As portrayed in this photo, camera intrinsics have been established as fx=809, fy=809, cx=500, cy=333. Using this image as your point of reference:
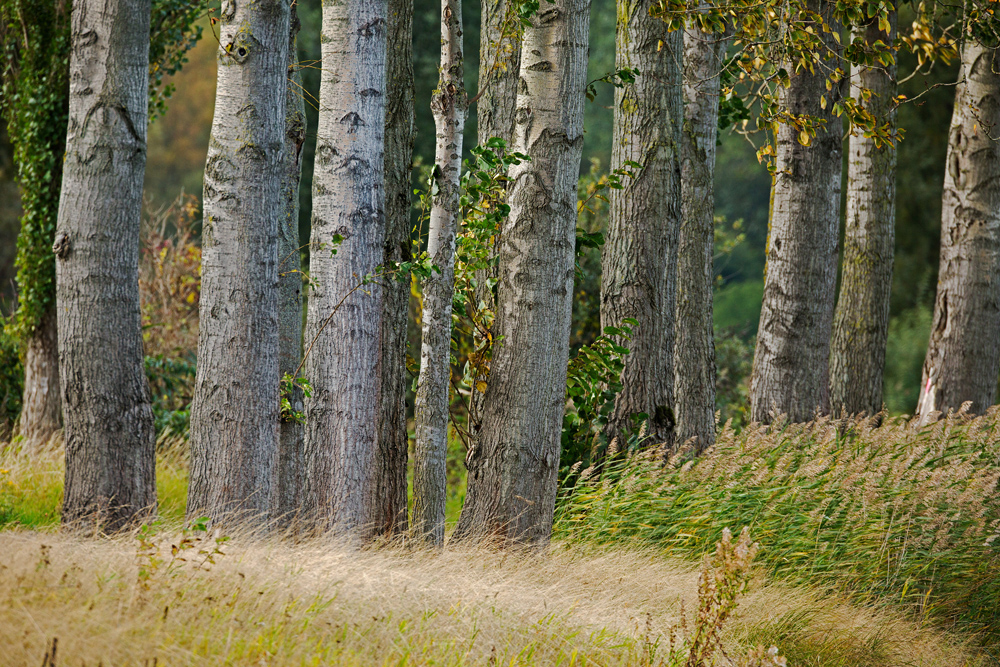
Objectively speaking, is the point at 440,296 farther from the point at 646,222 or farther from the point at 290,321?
the point at 646,222

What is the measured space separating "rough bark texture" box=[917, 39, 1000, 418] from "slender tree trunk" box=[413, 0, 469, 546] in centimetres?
612

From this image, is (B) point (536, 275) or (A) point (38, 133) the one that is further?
(A) point (38, 133)

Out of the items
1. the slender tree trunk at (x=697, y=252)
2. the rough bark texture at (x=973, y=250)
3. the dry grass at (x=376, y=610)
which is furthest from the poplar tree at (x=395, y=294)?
the rough bark texture at (x=973, y=250)

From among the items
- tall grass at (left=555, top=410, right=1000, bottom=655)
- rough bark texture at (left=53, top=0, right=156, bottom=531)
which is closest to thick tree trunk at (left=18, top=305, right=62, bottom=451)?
rough bark texture at (left=53, top=0, right=156, bottom=531)

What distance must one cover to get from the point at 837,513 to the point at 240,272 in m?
4.52

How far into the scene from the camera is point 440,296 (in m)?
5.58

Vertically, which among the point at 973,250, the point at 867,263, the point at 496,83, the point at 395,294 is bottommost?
the point at 395,294

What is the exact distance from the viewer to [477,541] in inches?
206

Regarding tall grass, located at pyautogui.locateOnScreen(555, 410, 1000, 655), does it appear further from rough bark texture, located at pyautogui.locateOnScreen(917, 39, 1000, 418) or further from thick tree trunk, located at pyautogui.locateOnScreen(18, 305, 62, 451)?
thick tree trunk, located at pyautogui.locateOnScreen(18, 305, 62, 451)

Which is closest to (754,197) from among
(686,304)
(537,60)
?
(686,304)

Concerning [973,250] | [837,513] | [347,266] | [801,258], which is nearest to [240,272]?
[347,266]

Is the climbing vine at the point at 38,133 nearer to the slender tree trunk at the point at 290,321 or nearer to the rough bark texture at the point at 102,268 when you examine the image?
the slender tree trunk at the point at 290,321

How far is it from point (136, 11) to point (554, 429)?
3.75m

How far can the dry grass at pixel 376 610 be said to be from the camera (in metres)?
2.99
